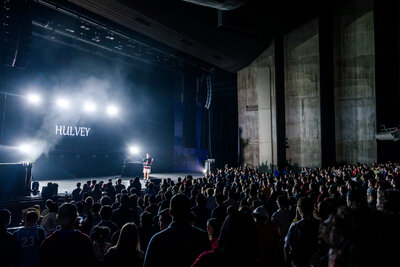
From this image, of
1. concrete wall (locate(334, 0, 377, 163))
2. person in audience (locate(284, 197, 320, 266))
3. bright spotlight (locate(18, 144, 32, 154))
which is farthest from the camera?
concrete wall (locate(334, 0, 377, 163))

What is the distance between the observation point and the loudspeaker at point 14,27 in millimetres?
9469

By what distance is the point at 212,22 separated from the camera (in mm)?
15219

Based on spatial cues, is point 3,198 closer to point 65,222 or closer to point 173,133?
point 65,222

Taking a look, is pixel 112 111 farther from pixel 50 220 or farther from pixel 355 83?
pixel 355 83

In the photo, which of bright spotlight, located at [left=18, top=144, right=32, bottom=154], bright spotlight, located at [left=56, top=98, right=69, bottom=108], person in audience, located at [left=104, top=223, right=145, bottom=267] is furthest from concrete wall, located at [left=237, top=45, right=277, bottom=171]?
person in audience, located at [left=104, top=223, right=145, bottom=267]

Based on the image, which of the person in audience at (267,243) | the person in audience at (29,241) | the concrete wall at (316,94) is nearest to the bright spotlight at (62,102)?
the concrete wall at (316,94)

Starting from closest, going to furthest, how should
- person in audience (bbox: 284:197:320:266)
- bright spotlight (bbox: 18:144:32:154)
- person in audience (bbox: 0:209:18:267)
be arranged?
person in audience (bbox: 284:197:320:266) < person in audience (bbox: 0:209:18:267) < bright spotlight (bbox: 18:144:32:154)

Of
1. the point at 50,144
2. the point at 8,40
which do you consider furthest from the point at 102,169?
the point at 8,40

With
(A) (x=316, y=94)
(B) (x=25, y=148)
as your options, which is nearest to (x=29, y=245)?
(B) (x=25, y=148)

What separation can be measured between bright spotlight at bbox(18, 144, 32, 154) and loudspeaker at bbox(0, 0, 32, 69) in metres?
8.36

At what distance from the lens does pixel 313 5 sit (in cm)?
1798

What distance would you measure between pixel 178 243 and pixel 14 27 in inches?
416

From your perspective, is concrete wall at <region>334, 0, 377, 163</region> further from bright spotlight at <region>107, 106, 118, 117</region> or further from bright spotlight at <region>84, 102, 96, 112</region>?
bright spotlight at <region>84, 102, 96, 112</region>

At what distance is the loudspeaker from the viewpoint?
31.1 feet
